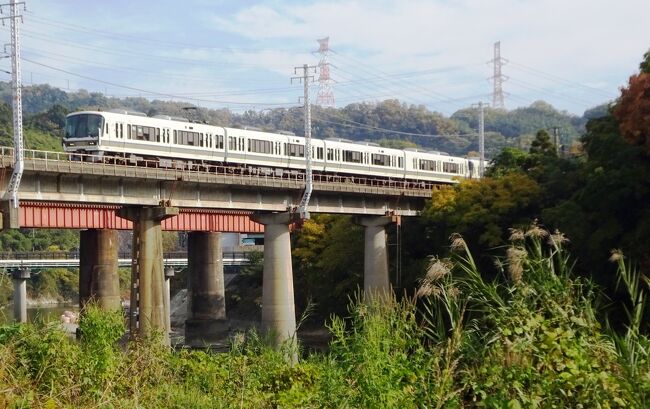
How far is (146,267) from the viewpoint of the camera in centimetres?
→ 4072

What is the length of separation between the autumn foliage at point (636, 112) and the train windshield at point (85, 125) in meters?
24.6

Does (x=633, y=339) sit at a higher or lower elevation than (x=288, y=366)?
higher

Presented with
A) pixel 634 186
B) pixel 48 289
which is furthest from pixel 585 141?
pixel 48 289

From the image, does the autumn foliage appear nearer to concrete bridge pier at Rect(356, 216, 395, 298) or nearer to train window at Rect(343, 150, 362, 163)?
concrete bridge pier at Rect(356, 216, 395, 298)

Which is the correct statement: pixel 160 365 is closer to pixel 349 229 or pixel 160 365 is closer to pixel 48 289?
pixel 349 229

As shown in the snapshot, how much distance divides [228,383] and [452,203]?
35.7 meters

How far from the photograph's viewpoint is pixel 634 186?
37594 mm

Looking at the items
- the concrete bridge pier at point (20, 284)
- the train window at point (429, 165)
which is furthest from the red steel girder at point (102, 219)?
the concrete bridge pier at point (20, 284)

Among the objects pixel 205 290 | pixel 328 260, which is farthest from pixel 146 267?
pixel 328 260

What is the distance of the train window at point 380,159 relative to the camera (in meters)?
63.9

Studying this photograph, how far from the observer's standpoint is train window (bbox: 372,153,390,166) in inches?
2515

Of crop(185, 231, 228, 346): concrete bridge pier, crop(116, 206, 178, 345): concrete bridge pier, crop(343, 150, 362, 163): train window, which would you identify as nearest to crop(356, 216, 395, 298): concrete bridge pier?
crop(343, 150, 362, 163): train window

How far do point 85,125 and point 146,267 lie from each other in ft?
28.6

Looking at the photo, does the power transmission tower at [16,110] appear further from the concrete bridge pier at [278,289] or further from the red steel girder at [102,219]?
the concrete bridge pier at [278,289]
